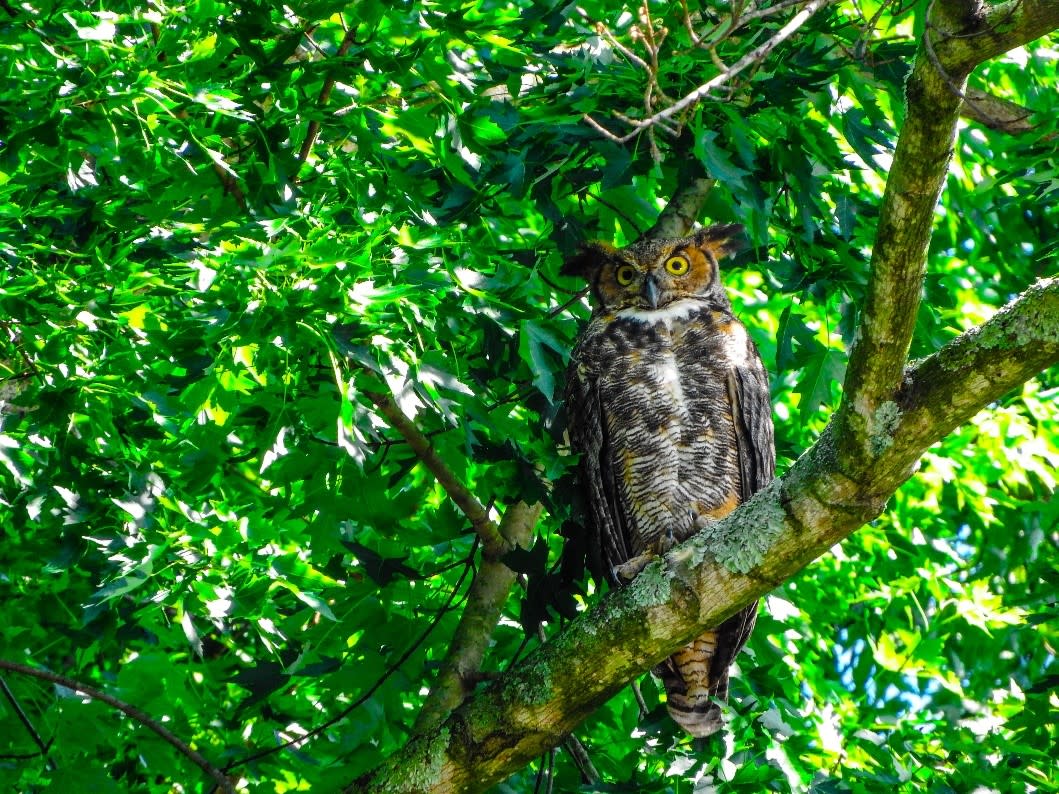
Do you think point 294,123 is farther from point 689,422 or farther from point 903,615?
point 903,615

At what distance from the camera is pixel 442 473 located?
3387 mm

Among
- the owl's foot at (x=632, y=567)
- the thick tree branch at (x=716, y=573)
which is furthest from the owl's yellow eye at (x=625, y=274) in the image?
the thick tree branch at (x=716, y=573)

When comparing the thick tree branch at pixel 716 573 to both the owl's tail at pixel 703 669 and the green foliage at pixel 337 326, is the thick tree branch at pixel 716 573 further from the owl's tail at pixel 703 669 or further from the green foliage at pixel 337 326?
the owl's tail at pixel 703 669

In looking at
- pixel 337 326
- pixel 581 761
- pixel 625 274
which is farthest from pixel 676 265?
pixel 337 326

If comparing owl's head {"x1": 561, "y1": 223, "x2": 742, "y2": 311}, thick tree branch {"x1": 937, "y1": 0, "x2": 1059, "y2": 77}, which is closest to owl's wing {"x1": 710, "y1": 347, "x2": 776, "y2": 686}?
owl's head {"x1": 561, "y1": 223, "x2": 742, "y2": 311}

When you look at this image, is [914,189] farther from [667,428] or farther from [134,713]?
[134,713]

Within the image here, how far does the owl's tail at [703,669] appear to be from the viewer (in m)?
3.66

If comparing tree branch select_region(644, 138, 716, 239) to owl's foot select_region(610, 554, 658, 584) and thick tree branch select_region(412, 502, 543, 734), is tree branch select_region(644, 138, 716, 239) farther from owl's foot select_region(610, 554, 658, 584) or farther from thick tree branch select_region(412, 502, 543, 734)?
owl's foot select_region(610, 554, 658, 584)

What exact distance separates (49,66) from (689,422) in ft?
7.22

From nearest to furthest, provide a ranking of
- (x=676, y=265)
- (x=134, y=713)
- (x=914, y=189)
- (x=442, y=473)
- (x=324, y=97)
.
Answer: (x=914, y=189), (x=134, y=713), (x=442, y=473), (x=324, y=97), (x=676, y=265)

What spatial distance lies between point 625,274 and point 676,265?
18cm

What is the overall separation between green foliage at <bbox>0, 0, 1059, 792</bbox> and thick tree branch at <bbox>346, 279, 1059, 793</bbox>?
0.39m

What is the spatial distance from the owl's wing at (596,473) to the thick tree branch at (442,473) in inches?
17.0

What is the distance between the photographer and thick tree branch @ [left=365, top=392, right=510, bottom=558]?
323cm
